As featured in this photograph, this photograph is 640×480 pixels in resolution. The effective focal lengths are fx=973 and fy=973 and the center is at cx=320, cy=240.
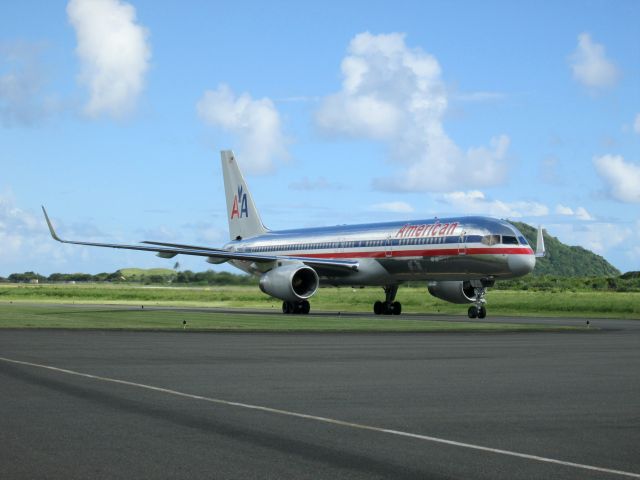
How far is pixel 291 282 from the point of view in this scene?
4656 cm

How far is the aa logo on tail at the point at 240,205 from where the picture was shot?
6141cm

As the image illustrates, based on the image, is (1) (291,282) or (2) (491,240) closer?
(2) (491,240)

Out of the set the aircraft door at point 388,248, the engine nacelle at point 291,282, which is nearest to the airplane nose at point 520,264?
the aircraft door at point 388,248

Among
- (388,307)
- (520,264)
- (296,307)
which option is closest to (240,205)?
(296,307)

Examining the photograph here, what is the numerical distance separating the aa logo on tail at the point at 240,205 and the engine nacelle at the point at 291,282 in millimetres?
13894

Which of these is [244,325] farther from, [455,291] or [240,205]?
[240,205]

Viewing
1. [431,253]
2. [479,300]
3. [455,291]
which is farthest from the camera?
[455,291]

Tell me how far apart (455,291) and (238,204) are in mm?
19534

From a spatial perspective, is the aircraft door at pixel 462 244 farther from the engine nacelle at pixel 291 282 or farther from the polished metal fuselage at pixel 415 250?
the engine nacelle at pixel 291 282

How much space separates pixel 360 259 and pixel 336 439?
39.7 meters

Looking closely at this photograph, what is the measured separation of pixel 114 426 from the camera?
10.1 m

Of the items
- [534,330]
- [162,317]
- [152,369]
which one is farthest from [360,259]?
[152,369]

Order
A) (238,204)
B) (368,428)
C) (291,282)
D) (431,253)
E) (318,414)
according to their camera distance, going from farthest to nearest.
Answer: (238,204) → (291,282) → (431,253) → (318,414) → (368,428)

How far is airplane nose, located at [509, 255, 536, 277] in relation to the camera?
42250 mm
